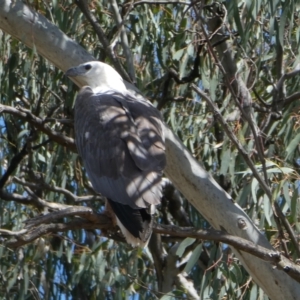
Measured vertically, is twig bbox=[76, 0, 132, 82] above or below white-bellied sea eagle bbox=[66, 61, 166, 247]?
above

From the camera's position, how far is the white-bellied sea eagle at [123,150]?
2.96 meters

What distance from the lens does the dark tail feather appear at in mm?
2883

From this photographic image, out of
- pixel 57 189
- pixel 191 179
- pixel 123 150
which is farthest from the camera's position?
pixel 57 189

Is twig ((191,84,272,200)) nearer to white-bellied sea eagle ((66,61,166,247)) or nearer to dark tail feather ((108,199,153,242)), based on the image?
white-bellied sea eagle ((66,61,166,247))

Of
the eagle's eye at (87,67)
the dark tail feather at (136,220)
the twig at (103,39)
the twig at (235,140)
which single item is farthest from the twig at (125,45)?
the dark tail feather at (136,220)

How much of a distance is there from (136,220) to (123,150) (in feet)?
1.37

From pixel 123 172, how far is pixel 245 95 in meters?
0.86

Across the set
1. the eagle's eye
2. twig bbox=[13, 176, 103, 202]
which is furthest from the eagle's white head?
twig bbox=[13, 176, 103, 202]

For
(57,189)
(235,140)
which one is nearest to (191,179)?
(235,140)

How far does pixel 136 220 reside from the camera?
292cm

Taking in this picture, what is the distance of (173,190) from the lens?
4926mm

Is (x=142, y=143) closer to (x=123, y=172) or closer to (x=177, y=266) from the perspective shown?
(x=123, y=172)

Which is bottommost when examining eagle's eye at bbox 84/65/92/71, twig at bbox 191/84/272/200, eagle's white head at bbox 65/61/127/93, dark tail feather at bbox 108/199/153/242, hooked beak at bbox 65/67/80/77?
dark tail feather at bbox 108/199/153/242

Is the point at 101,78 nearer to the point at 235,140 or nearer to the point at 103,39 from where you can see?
the point at 103,39
